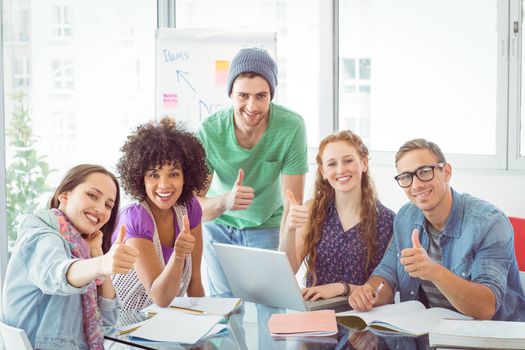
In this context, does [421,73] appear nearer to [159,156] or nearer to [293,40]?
[293,40]

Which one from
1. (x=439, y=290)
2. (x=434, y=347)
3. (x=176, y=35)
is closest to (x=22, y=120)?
(x=176, y=35)

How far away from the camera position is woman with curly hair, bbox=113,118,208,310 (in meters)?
2.59

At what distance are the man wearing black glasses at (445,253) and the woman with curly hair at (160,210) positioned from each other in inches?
24.5

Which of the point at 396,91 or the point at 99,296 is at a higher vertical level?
the point at 396,91

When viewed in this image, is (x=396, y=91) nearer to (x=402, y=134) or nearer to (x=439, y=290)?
(x=402, y=134)

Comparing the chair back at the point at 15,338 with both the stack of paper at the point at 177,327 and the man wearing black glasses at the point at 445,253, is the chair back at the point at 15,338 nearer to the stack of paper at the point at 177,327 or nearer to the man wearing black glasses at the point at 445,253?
the stack of paper at the point at 177,327

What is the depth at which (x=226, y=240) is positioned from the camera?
3455mm

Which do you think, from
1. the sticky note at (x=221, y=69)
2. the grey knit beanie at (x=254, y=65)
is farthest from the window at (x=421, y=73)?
the grey knit beanie at (x=254, y=65)

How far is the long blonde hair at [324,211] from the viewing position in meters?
2.84

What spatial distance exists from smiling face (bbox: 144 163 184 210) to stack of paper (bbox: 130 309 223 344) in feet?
1.46

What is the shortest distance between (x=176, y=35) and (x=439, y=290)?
96.9 inches

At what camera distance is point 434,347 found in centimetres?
199

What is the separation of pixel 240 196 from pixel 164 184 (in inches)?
17.5

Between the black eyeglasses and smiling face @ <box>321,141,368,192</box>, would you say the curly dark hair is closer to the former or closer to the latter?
smiling face @ <box>321,141,368,192</box>
